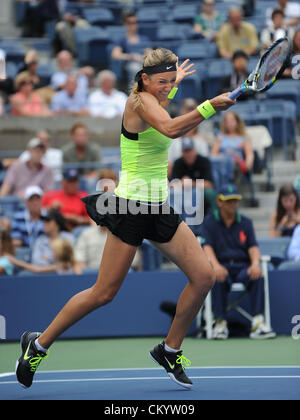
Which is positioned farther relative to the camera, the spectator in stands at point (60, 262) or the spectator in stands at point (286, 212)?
the spectator in stands at point (286, 212)

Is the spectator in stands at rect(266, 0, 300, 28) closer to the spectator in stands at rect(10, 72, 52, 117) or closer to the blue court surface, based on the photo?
the spectator in stands at rect(10, 72, 52, 117)

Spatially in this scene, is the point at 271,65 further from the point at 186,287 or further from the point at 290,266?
the point at 290,266

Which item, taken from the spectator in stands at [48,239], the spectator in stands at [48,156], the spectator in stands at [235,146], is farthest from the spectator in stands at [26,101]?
the spectator in stands at [48,239]

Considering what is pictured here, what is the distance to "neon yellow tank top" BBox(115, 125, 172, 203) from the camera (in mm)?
5246

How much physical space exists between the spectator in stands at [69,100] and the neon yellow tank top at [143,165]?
743 cm

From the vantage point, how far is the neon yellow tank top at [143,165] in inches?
207

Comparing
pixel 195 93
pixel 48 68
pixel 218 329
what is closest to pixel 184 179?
pixel 218 329

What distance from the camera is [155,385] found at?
5551 mm

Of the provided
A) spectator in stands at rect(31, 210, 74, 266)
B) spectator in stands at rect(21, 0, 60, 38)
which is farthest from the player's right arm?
spectator in stands at rect(21, 0, 60, 38)

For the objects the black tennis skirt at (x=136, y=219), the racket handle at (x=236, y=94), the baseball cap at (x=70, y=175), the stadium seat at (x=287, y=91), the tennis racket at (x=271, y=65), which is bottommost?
the baseball cap at (x=70, y=175)

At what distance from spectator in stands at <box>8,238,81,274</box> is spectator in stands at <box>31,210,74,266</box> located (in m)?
0.14

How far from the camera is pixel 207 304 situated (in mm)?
8266

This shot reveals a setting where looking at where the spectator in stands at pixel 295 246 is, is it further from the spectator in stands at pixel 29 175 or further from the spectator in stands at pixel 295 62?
Answer: the spectator in stands at pixel 29 175
